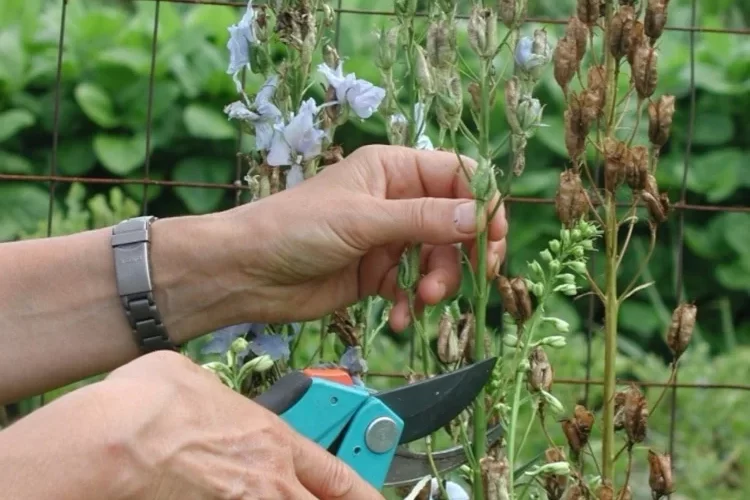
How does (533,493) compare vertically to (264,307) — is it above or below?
below

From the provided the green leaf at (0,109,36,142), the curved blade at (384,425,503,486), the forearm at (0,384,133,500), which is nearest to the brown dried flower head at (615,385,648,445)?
the curved blade at (384,425,503,486)

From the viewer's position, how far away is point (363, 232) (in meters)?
1.31

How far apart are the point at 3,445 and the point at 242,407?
0.18 meters

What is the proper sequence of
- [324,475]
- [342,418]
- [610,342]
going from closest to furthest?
[324,475], [342,418], [610,342]

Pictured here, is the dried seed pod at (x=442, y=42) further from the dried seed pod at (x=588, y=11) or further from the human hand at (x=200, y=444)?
the human hand at (x=200, y=444)

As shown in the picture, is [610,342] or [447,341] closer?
[447,341]

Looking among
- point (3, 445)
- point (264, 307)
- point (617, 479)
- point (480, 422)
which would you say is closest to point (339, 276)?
point (264, 307)

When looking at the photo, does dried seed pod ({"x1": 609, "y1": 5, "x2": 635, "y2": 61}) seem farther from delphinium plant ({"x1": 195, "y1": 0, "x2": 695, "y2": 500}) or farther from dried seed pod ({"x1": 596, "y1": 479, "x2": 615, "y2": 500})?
dried seed pod ({"x1": 596, "y1": 479, "x2": 615, "y2": 500})

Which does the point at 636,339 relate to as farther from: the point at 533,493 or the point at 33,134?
the point at 533,493

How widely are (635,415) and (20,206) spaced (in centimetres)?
270

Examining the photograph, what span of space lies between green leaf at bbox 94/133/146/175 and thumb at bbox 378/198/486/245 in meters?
2.58

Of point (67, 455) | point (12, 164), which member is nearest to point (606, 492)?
point (67, 455)

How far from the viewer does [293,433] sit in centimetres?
105

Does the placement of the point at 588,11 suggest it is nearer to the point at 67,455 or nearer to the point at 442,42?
the point at 442,42
